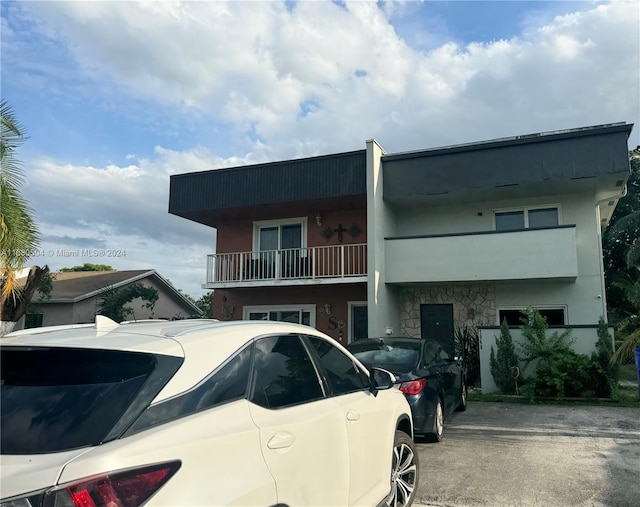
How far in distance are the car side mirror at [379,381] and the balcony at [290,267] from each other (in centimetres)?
992

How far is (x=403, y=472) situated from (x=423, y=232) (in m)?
11.7

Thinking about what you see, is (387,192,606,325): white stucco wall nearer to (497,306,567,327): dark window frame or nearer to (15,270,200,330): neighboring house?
(497,306,567,327): dark window frame

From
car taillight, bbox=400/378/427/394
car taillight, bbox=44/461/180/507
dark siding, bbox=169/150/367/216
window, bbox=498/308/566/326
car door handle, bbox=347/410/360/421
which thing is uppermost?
dark siding, bbox=169/150/367/216

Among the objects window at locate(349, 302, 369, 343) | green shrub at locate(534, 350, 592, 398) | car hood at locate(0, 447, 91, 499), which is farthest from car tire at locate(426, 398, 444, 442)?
window at locate(349, 302, 369, 343)

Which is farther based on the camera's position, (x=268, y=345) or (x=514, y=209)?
(x=514, y=209)

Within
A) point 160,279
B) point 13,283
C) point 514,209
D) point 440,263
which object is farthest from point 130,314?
point 514,209

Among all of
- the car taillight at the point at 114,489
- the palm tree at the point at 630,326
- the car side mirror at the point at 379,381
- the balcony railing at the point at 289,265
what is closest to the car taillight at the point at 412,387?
the car side mirror at the point at 379,381

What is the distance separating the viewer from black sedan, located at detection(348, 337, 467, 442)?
22.4ft

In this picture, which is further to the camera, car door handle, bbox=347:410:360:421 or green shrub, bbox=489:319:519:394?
green shrub, bbox=489:319:519:394

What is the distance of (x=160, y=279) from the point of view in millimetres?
27781

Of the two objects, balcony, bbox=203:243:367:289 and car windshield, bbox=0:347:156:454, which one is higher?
balcony, bbox=203:243:367:289

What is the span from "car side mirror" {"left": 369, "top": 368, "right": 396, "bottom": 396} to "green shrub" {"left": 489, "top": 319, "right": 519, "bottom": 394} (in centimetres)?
865

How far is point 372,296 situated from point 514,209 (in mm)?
4995

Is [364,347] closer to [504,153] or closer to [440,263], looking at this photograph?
[440,263]
